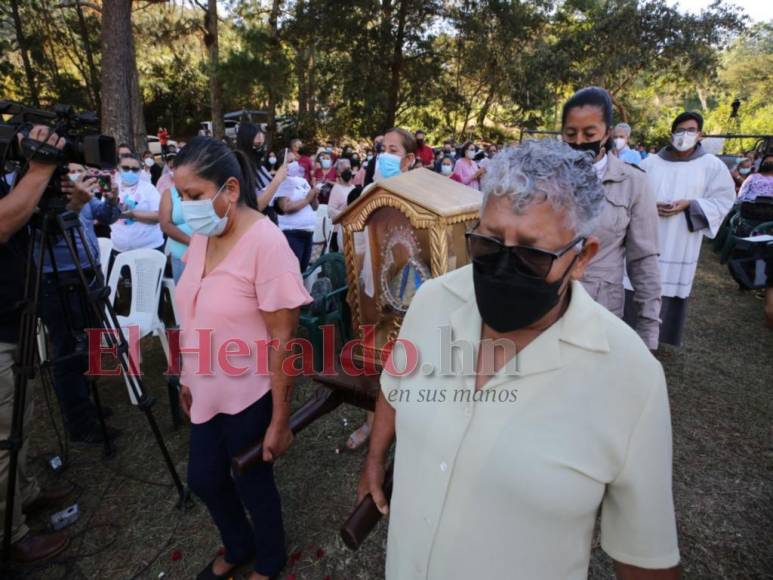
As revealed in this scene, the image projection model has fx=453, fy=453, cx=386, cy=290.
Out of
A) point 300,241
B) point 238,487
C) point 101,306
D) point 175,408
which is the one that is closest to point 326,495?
point 238,487

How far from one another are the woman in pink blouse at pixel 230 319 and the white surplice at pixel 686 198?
3.02m

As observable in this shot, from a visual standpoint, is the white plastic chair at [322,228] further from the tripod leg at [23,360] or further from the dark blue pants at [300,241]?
the tripod leg at [23,360]

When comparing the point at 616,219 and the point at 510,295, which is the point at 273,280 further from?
Result: the point at 616,219

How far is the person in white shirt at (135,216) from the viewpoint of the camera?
14.1 feet

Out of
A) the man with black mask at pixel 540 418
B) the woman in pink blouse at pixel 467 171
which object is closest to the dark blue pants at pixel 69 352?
the man with black mask at pixel 540 418

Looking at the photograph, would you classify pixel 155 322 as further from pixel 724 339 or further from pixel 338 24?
pixel 338 24

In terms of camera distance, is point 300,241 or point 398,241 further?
point 300,241

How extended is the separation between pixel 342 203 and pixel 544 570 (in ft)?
16.2

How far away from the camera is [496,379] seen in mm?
1029

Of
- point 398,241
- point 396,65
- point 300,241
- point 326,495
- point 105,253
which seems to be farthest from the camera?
point 396,65

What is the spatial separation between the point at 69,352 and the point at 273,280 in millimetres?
2165

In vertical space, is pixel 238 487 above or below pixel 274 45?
below

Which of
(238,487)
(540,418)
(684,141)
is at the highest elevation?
(684,141)

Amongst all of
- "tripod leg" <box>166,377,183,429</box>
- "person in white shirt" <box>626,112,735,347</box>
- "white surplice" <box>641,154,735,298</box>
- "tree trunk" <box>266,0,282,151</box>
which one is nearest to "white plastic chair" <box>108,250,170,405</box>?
"tripod leg" <box>166,377,183,429</box>
